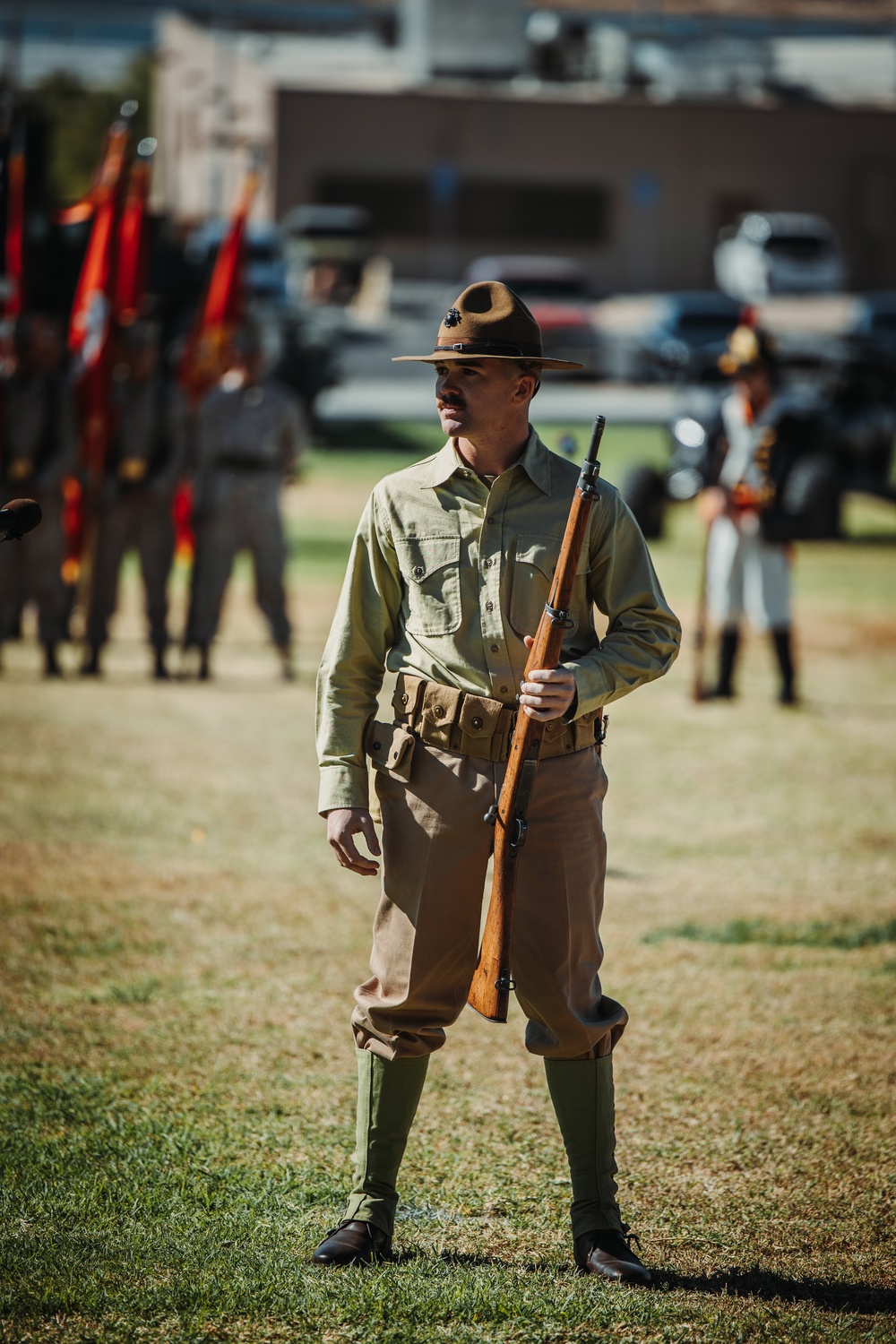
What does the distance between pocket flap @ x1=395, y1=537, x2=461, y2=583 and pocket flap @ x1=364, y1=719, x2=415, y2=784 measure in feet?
1.11

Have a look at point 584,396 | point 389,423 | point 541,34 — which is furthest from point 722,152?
point 389,423

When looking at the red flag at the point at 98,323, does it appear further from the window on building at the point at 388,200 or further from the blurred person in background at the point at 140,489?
the window on building at the point at 388,200

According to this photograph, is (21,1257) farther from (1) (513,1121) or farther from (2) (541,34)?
(2) (541,34)

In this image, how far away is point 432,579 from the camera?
3666 millimetres

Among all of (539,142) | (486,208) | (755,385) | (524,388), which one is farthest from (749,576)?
(539,142)

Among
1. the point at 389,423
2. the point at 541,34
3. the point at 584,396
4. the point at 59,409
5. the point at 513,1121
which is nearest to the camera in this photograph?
the point at 513,1121

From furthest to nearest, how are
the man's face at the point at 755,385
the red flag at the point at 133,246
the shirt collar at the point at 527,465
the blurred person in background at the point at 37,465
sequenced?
1. the red flag at the point at 133,246
2. the blurred person in background at the point at 37,465
3. the man's face at the point at 755,385
4. the shirt collar at the point at 527,465

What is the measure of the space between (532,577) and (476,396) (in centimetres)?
41

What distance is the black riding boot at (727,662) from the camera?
1043 cm

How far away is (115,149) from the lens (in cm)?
1135

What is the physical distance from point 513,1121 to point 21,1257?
1.46m

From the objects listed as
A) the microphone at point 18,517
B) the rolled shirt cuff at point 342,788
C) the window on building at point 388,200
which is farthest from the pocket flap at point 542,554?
the window on building at point 388,200

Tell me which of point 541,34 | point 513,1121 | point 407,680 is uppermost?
point 541,34

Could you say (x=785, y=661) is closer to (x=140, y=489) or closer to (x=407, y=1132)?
(x=140, y=489)
